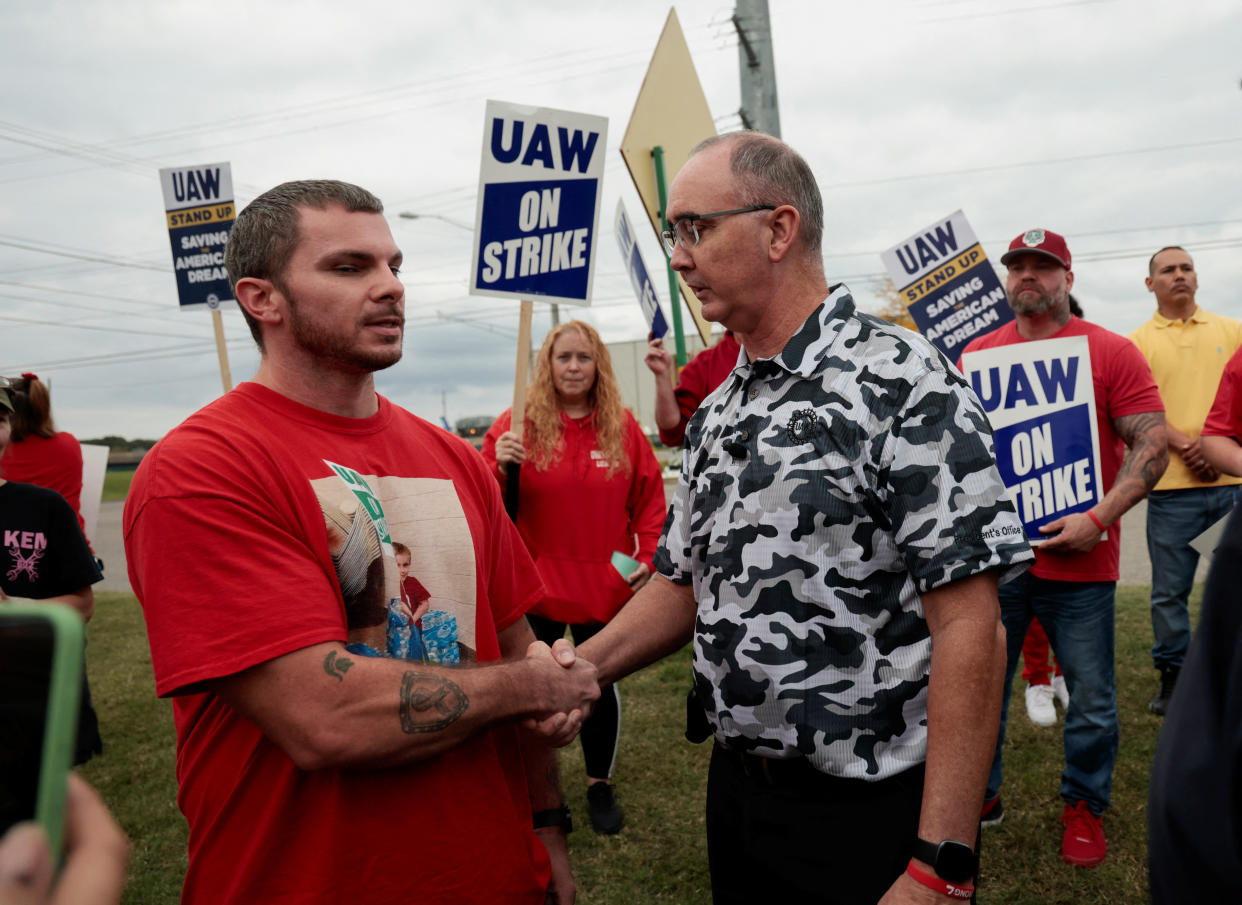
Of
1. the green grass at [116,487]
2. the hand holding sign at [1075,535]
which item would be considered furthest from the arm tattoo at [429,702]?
the green grass at [116,487]

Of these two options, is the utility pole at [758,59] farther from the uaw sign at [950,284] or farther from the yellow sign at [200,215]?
the yellow sign at [200,215]

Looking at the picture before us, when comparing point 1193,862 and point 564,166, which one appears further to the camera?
point 564,166

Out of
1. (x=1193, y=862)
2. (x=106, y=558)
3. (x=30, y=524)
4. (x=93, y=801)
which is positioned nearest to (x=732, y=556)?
(x=1193, y=862)

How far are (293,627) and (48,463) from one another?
5392mm

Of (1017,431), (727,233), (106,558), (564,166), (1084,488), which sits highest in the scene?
(564,166)

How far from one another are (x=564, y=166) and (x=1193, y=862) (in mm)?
3802

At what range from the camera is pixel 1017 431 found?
4016mm

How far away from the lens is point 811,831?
6.51ft

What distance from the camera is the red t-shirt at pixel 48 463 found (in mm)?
5938

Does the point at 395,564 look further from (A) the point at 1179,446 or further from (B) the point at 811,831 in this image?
(A) the point at 1179,446

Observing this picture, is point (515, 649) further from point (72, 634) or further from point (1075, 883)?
point (1075, 883)

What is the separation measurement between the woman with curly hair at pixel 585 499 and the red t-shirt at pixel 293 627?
235 cm

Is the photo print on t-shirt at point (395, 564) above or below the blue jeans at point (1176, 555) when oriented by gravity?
above

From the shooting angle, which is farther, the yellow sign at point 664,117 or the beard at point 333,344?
the yellow sign at point 664,117
